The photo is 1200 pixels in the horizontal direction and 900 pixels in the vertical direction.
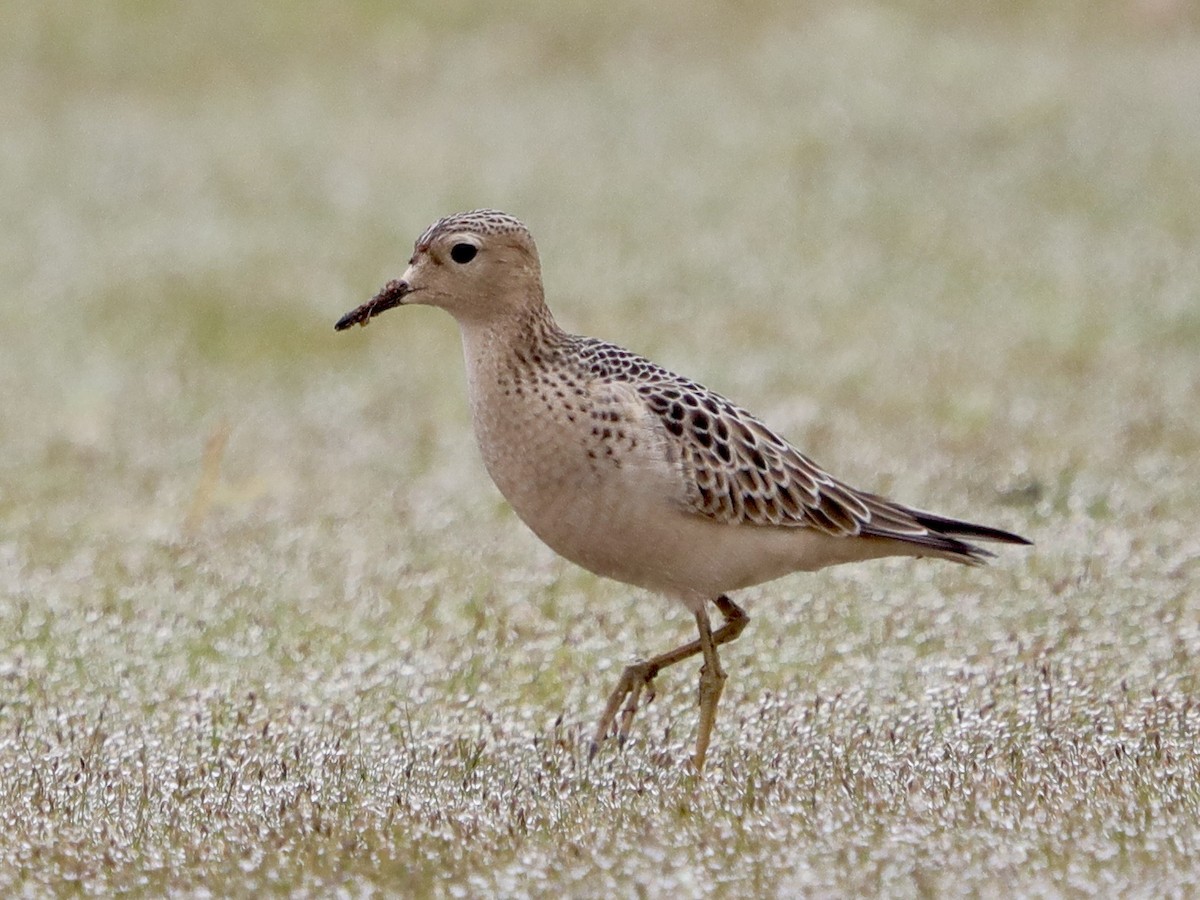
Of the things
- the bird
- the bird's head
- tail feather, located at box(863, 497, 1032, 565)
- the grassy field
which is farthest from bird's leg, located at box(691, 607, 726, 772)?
the bird's head

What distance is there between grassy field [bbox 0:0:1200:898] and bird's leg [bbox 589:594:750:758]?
18cm

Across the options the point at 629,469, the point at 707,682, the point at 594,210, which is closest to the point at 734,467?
the point at 629,469

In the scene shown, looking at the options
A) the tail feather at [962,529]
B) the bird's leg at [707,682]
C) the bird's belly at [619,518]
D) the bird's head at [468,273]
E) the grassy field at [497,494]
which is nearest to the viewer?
the grassy field at [497,494]

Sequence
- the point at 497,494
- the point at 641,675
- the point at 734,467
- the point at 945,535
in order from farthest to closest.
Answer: the point at 497,494, the point at 945,535, the point at 641,675, the point at 734,467

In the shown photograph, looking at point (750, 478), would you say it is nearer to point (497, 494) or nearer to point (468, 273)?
point (468, 273)

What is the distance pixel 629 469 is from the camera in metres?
7.99

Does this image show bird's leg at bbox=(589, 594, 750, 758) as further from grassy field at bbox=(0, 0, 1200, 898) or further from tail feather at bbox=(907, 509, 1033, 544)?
tail feather at bbox=(907, 509, 1033, 544)

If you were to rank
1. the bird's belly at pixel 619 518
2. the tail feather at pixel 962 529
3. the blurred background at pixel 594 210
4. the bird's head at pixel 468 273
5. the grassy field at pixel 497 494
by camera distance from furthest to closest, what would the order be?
the blurred background at pixel 594 210, the tail feather at pixel 962 529, the bird's head at pixel 468 273, the bird's belly at pixel 619 518, the grassy field at pixel 497 494

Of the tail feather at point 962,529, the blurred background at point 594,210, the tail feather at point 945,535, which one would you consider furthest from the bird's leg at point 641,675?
the blurred background at point 594,210

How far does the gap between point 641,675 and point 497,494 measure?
5.37 metres

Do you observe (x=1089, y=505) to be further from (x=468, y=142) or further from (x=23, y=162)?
(x=23, y=162)

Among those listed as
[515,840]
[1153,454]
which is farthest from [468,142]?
[515,840]

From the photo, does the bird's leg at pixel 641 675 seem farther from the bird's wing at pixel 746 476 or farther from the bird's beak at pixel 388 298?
the bird's beak at pixel 388 298

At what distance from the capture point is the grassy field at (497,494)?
7.05 meters
